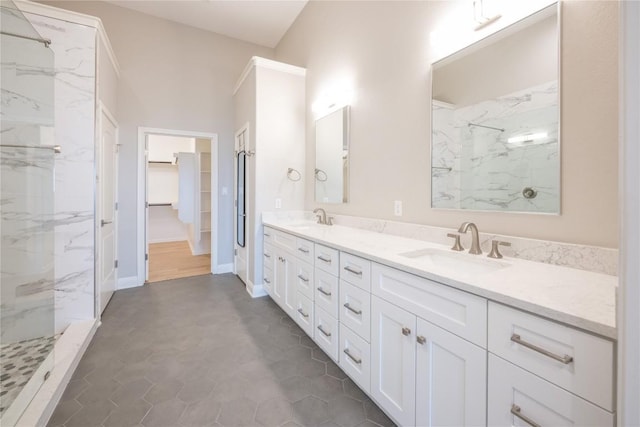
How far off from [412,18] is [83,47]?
2778 mm

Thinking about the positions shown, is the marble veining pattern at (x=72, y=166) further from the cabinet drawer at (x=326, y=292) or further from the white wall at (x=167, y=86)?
the cabinet drawer at (x=326, y=292)

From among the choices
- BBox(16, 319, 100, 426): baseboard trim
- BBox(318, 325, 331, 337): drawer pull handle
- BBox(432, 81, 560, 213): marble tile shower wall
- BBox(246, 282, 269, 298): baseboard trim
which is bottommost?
BBox(16, 319, 100, 426): baseboard trim

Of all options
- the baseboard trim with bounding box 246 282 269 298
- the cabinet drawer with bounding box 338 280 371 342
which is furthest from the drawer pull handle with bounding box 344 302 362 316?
the baseboard trim with bounding box 246 282 269 298

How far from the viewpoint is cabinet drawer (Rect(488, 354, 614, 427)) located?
2.39 feet

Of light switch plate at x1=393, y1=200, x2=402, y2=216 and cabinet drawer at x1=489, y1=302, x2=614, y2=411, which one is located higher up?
light switch plate at x1=393, y1=200, x2=402, y2=216

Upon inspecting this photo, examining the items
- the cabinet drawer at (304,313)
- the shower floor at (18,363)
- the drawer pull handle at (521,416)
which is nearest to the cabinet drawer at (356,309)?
the cabinet drawer at (304,313)

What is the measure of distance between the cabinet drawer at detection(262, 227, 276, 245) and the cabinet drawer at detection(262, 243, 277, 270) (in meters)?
0.05

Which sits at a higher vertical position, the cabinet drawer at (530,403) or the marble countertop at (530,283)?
the marble countertop at (530,283)

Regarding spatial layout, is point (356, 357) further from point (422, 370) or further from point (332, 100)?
point (332, 100)

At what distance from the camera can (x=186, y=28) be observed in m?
3.92

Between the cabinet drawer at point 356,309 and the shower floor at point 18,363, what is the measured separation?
187 centimetres

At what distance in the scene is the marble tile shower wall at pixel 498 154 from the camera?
1.26 metres

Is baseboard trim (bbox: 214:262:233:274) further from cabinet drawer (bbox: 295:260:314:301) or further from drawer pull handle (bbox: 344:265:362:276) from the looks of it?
drawer pull handle (bbox: 344:265:362:276)

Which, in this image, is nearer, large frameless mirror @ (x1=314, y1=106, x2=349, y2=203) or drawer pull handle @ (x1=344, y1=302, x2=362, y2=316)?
drawer pull handle @ (x1=344, y1=302, x2=362, y2=316)
